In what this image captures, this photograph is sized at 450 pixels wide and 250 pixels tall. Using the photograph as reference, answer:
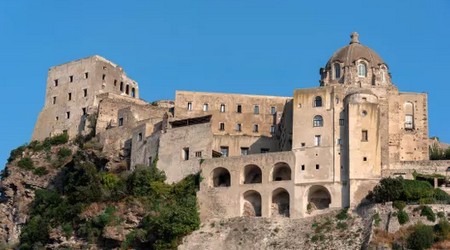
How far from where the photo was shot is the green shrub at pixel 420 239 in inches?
2185

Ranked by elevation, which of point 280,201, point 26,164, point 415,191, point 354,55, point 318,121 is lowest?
point 280,201

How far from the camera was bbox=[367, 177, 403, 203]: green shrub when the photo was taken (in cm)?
5931

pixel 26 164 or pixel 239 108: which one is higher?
pixel 239 108

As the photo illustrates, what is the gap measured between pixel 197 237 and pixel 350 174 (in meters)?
11.3

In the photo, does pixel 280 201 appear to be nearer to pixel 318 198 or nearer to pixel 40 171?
pixel 318 198

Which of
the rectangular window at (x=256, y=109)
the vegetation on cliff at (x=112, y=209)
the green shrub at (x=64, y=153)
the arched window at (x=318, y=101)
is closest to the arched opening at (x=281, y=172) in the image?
the arched window at (x=318, y=101)

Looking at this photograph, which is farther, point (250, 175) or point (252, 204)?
point (250, 175)

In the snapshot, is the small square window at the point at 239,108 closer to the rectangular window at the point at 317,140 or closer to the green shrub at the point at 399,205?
the rectangular window at the point at 317,140

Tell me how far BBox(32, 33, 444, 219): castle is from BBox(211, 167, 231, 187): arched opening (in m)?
0.10

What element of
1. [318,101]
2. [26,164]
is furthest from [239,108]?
[26,164]

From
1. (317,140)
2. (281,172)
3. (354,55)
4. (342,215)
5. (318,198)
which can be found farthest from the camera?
(354,55)

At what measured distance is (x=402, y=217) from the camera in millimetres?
57938

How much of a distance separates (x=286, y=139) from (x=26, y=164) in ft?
78.1

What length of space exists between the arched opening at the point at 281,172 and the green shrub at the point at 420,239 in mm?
11805
